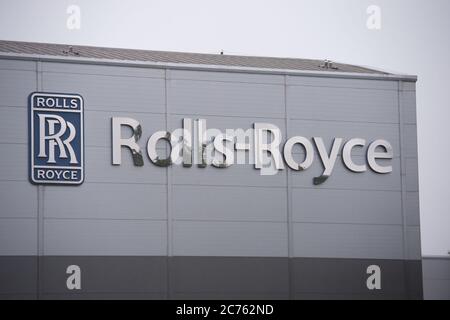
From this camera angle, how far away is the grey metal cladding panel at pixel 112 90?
41.1 m

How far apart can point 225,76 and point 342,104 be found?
485 cm

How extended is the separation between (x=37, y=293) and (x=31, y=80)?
7.67 m

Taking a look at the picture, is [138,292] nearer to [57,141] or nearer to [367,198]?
[57,141]

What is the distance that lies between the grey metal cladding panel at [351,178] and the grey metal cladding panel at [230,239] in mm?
2020

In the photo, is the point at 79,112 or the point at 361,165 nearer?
the point at 79,112

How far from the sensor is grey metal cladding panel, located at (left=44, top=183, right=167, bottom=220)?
40.6 m

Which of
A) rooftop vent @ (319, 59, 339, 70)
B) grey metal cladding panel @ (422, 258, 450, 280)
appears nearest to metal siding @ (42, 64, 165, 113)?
rooftop vent @ (319, 59, 339, 70)

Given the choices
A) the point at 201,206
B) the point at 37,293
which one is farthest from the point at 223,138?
the point at 37,293

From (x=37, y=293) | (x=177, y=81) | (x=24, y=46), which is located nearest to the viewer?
(x=37, y=293)

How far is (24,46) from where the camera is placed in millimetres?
45750

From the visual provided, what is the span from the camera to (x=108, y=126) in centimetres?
4150

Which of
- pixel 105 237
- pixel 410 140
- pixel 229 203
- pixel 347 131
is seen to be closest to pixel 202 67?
pixel 229 203

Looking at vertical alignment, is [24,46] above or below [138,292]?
above

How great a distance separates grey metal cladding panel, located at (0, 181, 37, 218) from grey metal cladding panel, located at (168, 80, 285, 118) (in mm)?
6152
